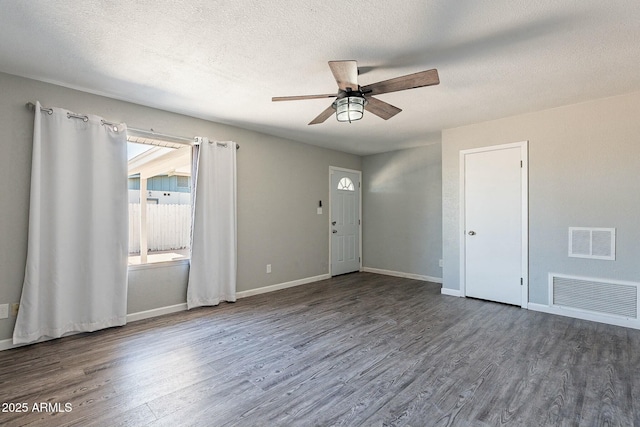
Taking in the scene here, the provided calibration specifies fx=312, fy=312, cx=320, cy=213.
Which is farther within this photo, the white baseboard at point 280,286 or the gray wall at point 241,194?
the white baseboard at point 280,286

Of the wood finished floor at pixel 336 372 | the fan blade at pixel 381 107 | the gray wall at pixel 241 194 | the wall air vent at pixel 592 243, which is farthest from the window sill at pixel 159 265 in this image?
the wall air vent at pixel 592 243

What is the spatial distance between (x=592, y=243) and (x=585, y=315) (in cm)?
83

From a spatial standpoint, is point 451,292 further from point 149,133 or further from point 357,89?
point 149,133

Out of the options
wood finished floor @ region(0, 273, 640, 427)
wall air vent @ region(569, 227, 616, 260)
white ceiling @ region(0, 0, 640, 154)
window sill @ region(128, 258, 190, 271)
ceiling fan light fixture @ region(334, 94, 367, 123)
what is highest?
white ceiling @ region(0, 0, 640, 154)

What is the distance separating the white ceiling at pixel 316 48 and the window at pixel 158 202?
0.71 metres

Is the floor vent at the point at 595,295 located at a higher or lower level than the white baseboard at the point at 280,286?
higher

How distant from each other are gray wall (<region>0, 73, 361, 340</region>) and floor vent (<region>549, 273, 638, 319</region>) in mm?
3480

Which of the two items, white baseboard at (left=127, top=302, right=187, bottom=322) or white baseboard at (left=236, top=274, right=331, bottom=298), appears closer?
white baseboard at (left=127, top=302, right=187, bottom=322)

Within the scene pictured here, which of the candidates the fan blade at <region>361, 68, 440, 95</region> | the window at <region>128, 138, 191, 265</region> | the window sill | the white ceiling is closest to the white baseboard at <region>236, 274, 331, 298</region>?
the window sill

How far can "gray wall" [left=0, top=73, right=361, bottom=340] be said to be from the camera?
9.32ft

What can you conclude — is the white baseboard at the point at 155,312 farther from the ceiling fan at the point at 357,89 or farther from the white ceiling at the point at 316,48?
the ceiling fan at the point at 357,89

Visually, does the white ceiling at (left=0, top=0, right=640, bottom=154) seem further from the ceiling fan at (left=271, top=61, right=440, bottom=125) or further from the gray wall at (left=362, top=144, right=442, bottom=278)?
the gray wall at (left=362, top=144, right=442, bottom=278)

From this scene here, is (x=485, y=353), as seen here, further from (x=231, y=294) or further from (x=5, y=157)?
(x=5, y=157)

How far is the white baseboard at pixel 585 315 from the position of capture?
10.8 feet
